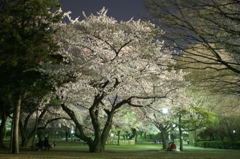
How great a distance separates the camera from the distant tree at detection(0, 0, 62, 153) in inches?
482

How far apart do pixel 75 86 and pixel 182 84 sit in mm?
7514

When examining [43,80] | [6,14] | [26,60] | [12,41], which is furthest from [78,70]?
[6,14]

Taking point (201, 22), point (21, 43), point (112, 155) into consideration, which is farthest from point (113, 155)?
point (201, 22)

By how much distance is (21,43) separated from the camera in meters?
12.0

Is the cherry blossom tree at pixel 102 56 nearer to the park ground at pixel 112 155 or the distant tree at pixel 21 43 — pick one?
the distant tree at pixel 21 43

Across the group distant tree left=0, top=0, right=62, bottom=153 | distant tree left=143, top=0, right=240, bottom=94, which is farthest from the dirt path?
distant tree left=143, top=0, right=240, bottom=94

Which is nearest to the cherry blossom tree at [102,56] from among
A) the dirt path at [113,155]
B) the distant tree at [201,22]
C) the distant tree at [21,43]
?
the distant tree at [21,43]

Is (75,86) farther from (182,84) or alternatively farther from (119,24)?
(182,84)

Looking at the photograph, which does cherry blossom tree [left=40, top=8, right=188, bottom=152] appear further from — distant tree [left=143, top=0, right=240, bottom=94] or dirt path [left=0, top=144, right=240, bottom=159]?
distant tree [left=143, top=0, right=240, bottom=94]

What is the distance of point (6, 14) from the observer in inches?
511

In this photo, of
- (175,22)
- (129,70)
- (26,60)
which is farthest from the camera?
(129,70)

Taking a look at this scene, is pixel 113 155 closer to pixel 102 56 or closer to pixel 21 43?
pixel 102 56

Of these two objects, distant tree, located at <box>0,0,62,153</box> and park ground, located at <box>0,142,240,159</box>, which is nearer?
park ground, located at <box>0,142,240,159</box>

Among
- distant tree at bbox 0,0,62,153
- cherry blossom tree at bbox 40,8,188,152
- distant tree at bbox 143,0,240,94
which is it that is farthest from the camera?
cherry blossom tree at bbox 40,8,188,152
